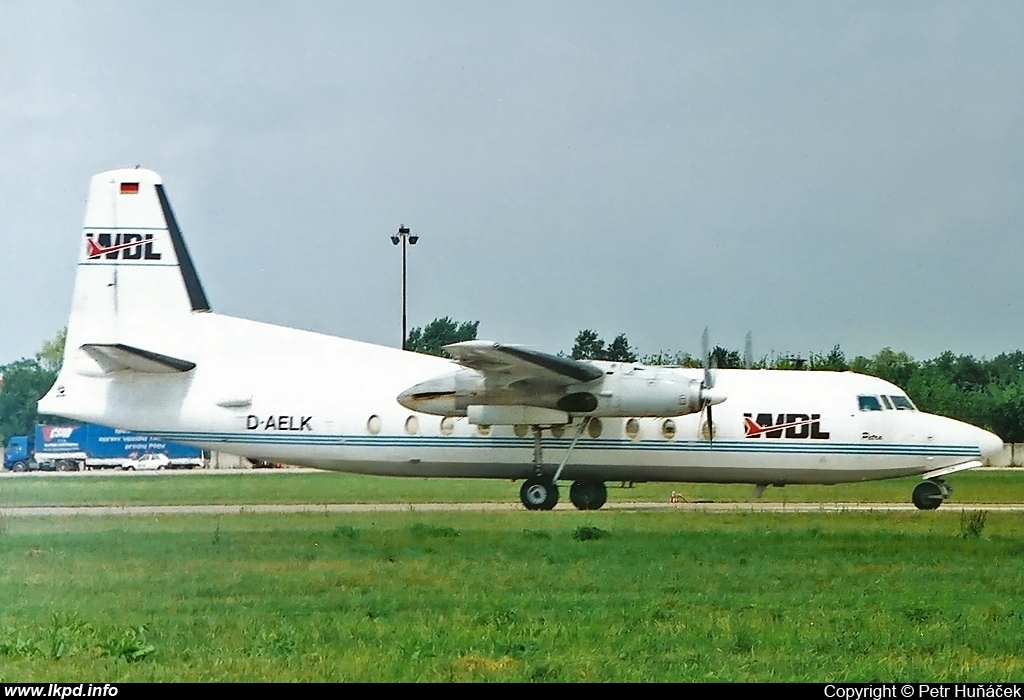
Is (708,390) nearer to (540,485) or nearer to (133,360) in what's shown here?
(540,485)

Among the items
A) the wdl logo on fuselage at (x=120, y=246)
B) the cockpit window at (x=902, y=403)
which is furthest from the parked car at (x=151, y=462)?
the cockpit window at (x=902, y=403)

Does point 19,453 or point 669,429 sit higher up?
point 669,429

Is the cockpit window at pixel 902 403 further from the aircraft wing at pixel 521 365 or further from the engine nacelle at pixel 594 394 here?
the aircraft wing at pixel 521 365

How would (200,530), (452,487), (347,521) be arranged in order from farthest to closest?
(452,487)
(347,521)
(200,530)

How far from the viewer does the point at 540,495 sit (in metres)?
17.9

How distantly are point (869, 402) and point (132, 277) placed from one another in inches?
481

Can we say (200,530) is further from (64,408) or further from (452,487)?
(452,487)

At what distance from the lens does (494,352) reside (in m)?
16.5

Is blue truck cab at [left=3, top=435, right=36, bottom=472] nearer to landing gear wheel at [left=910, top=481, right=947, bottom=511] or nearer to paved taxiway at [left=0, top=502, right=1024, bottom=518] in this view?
paved taxiway at [left=0, top=502, right=1024, bottom=518]

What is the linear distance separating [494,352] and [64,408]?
23.0 feet

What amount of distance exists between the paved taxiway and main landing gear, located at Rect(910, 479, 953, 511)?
0.23 metres

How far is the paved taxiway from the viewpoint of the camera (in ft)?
47.6

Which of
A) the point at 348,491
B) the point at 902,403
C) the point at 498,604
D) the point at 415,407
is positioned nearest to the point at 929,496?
the point at 902,403
